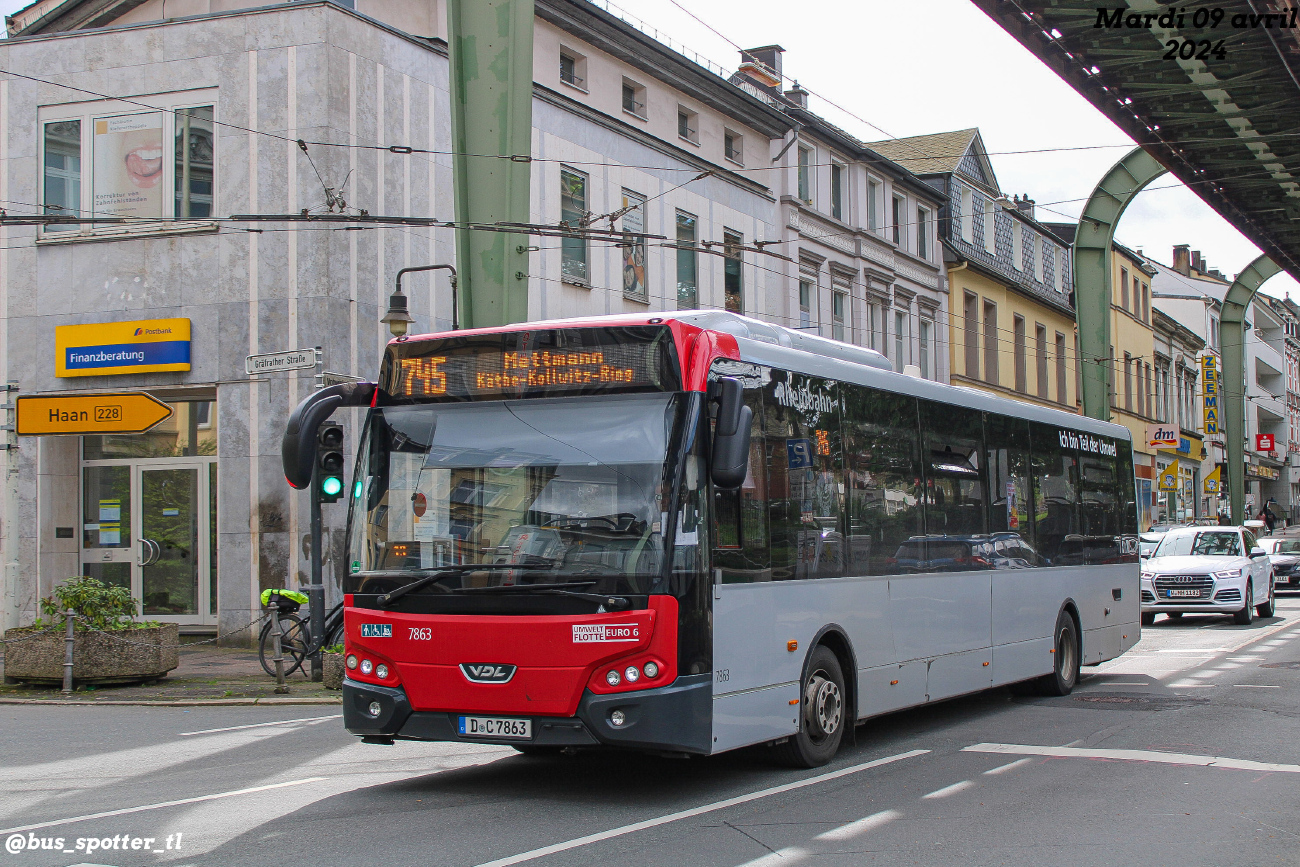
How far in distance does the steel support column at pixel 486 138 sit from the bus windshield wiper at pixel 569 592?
7.08m

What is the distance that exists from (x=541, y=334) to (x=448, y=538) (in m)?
1.32

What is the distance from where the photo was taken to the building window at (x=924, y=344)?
3919 centimetres

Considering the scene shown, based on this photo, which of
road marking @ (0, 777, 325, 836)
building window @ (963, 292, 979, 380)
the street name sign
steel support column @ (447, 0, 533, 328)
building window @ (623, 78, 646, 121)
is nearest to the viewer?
road marking @ (0, 777, 325, 836)

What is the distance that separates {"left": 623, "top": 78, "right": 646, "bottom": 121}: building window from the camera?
88.0 ft

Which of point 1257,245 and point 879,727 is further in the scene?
point 1257,245

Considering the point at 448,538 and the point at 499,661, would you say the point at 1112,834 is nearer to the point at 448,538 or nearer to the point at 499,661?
the point at 499,661

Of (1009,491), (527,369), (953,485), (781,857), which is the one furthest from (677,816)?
(1009,491)

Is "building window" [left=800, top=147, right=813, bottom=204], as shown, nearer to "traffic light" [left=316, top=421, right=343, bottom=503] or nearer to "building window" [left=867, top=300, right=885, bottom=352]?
"building window" [left=867, top=300, right=885, bottom=352]

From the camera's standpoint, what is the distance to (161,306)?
20.1 meters

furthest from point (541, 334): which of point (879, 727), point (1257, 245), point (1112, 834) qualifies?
point (1257, 245)

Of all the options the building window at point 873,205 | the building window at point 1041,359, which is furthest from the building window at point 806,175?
the building window at point 1041,359

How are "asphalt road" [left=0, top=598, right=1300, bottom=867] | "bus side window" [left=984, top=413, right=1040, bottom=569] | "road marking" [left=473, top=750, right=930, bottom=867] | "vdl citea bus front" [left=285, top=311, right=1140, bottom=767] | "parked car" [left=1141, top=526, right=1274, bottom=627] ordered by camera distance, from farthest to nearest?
"parked car" [left=1141, top=526, right=1274, bottom=627]
"bus side window" [left=984, top=413, right=1040, bottom=569]
"vdl citea bus front" [left=285, top=311, right=1140, bottom=767]
"asphalt road" [left=0, top=598, right=1300, bottom=867]
"road marking" [left=473, top=750, right=930, bottom=867]

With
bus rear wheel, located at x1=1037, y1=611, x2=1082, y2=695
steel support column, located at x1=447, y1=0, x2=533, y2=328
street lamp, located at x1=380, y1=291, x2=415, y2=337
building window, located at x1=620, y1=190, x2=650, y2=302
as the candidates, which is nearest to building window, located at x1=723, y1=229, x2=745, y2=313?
building window, located at x1=620, y1=190, x2=650, y2=302

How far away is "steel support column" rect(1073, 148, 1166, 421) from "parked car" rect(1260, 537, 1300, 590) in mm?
6743
